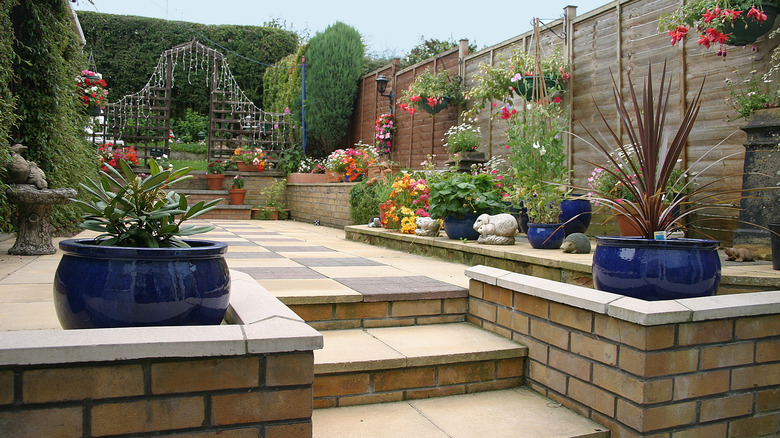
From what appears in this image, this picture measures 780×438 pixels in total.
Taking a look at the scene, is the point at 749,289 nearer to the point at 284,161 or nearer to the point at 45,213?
the point at 45,213

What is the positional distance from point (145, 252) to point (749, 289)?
240 cm

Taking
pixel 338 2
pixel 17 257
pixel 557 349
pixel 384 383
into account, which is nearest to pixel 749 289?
pixel 557 349

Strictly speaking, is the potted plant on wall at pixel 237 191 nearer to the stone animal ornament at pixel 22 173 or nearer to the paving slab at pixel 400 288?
the stone animal ornament at pixel 22 173

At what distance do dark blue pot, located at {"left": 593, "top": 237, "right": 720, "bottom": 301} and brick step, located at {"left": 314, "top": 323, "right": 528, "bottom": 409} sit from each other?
0.50m

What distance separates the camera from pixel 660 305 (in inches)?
64.1

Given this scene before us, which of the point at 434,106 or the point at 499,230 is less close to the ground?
the point at 434,106

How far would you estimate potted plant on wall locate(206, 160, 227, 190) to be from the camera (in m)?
10.0

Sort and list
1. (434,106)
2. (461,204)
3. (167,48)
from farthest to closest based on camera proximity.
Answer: (167,48), (434,106), (461,204)

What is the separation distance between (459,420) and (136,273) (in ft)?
3.52

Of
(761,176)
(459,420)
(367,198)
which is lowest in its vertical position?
(459,420)

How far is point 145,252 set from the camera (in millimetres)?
1246

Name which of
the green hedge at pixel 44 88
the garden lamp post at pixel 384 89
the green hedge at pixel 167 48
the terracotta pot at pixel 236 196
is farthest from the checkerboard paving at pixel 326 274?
the green hedge at pixel 167 48

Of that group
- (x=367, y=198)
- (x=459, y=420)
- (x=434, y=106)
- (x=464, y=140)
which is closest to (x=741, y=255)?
(x=459, y=420)

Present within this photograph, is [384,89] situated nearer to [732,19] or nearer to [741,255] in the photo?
[732,19]
